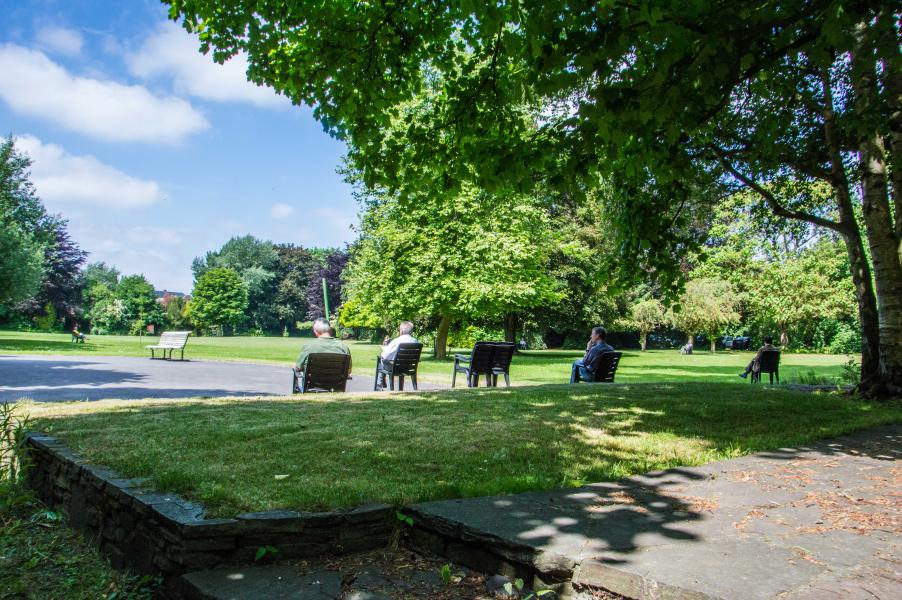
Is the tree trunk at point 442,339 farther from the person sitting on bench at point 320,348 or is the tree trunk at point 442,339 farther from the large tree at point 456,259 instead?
the person sitting on bench at point 320,348

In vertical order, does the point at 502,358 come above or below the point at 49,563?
above

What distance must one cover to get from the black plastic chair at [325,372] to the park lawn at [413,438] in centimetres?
137

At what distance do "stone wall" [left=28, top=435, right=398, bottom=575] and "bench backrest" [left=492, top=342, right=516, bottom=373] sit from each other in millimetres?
9272

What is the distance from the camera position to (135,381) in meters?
14.8

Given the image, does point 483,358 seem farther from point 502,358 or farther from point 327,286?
point 327,286


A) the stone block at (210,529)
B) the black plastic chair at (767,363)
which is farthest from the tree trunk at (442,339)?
the stone block at (210,529)

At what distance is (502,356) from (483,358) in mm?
→ 534

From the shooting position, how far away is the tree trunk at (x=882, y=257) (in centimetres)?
990

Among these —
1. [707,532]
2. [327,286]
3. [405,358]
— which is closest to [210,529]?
[707,532]

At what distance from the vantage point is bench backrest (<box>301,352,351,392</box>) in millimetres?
10195

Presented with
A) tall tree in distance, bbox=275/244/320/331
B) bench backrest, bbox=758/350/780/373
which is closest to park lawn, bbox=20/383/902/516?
bench backrest, bbox=758/350/780/373

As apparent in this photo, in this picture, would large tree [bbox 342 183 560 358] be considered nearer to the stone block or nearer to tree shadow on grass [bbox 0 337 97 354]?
tree shadow on grass [bbox 0 337 97 354]

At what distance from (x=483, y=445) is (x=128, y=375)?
14.4 meters

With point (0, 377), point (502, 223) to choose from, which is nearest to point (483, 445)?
point (0, 377)
